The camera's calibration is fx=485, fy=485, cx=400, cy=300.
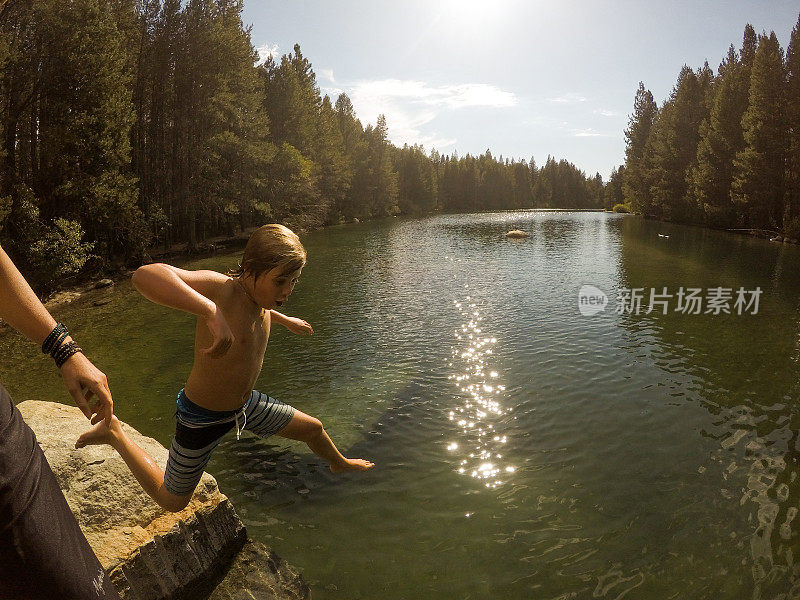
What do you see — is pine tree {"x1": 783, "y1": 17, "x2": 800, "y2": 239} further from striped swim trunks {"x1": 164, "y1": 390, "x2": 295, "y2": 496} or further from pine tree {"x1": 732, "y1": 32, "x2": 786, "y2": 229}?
striped swim trunks {"x1": 164, "y1": 390, "x2": 295, "y2": 496}

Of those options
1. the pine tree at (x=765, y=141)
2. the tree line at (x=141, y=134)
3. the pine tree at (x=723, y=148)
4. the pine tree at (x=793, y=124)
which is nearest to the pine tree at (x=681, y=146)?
the pine tree at (x=723, y=148)

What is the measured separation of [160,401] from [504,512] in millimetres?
6460

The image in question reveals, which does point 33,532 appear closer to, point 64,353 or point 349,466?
point 64,353

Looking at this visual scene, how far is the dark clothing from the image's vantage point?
4.86ft

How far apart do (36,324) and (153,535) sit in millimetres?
2513

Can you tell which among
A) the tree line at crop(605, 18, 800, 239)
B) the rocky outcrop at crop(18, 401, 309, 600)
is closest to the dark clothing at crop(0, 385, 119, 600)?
the rocky outcrop at crop(18, 401, 309, 600)

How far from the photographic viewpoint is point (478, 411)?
834 centimetres

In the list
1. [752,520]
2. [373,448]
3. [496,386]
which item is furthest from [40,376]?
[752,520]

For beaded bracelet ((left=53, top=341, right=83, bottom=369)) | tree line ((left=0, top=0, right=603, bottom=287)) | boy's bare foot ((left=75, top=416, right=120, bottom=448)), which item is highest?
tree line ((left=0, top=0, right=603, bottom=287))

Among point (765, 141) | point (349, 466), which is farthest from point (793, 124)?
point (349, 466)

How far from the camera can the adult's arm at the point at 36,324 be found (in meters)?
1.98

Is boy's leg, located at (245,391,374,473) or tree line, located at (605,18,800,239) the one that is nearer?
boy's leg, located at (245,391,374,473)

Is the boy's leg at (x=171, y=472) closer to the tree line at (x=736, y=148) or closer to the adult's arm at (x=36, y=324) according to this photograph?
the adult's arm at (x=36, y=324)

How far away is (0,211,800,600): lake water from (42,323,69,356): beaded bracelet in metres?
3.54
